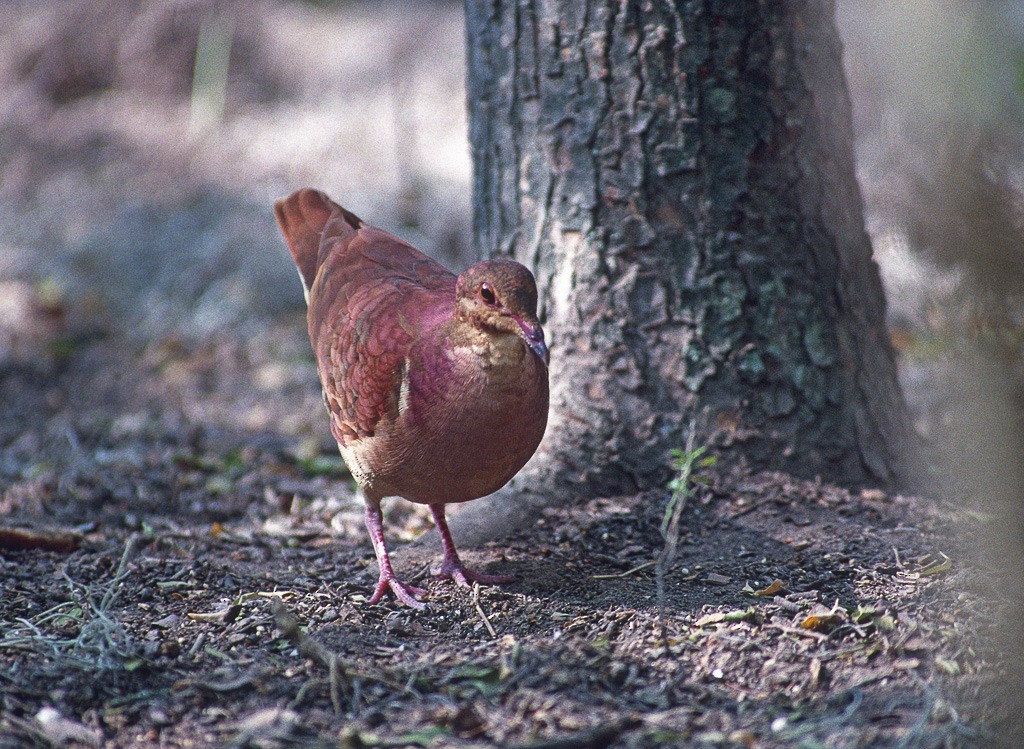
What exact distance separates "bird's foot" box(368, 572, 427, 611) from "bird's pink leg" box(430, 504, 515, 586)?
0.13 m

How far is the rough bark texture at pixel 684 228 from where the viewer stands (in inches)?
142

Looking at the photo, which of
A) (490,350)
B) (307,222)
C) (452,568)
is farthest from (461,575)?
(307,222)

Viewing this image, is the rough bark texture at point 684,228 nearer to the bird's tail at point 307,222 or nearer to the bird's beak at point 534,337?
the bird's tail at point 307,222

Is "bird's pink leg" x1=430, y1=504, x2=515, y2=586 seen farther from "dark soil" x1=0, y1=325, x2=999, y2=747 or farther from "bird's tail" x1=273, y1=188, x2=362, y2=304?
"bird's tail" x1=273, y1=188, x2=362, y2=304

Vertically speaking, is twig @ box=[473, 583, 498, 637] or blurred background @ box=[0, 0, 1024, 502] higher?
blurred background @ box=[0, 0, 1024, 502]

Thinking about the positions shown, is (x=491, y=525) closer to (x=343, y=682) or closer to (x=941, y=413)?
(x=343, y=682)

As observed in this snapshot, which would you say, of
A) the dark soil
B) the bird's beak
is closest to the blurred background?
the dark soil

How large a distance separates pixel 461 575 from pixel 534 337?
1029mm

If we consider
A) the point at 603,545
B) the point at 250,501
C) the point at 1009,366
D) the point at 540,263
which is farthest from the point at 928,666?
the point at 250,501

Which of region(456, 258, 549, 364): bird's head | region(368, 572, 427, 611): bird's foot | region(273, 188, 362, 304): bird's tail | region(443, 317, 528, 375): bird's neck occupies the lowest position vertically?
region(368, 572, 427, 611): bird's foot

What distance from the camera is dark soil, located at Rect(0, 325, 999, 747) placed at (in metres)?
2.48

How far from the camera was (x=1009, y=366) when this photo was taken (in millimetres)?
2195

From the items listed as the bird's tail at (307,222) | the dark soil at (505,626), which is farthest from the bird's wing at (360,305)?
the dark soil at (505,626)

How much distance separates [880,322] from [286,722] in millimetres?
2813
